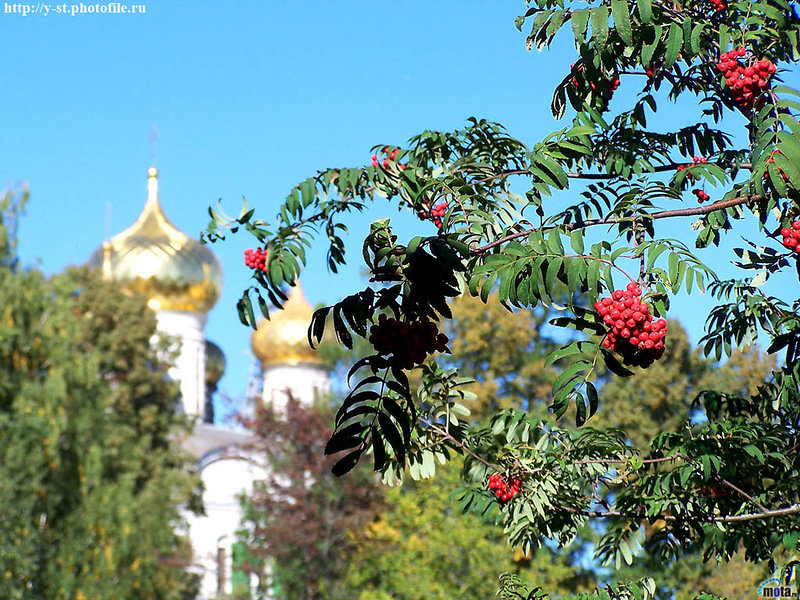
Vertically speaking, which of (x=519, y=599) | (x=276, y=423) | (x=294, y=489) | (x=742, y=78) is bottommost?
(x=519, y=599)

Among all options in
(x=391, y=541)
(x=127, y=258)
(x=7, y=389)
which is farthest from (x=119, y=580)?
(x=127, y=258)

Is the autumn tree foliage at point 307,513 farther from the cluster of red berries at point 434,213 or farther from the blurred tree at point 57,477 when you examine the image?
the cluster of red berries at point 434,213

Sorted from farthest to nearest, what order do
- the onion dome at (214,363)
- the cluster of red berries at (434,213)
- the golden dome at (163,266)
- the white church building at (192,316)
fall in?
the onion dome at (214,363) → the golden dome at (163,266) → the white church building at (192,316) → the cluster of red berries at (434,213)

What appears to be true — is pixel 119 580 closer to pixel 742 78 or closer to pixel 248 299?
pixel 248 299

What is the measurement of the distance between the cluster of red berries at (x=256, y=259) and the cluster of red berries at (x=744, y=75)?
2.24 m

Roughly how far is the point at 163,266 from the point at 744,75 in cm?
3996

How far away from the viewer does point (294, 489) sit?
93.0 ft

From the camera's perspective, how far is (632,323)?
3.41 meters

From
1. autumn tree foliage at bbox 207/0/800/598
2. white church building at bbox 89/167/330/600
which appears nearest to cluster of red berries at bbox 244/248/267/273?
autumn tree foliage at bbox 207/0/800/598

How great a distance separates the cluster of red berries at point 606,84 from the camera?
4387 mm

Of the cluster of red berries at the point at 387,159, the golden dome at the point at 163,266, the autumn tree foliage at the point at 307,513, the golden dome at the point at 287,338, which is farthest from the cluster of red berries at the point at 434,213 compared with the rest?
the golden dome at the point at 287,338

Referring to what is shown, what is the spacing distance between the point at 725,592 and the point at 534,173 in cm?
1769

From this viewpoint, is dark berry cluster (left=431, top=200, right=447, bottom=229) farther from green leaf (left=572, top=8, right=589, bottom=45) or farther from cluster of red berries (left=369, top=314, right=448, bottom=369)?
cluster of red berries (left=369, top=314, right=448, bottom=369)

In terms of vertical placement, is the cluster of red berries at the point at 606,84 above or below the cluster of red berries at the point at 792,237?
above
